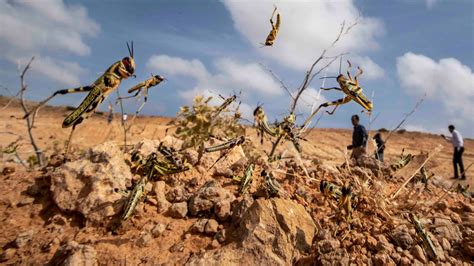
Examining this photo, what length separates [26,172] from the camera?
4805mm

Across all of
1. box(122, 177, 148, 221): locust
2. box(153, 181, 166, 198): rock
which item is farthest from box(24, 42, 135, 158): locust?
box(153, 181, 166, 198): rock

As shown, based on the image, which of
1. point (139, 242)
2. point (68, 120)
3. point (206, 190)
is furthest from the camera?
point (206, 190)

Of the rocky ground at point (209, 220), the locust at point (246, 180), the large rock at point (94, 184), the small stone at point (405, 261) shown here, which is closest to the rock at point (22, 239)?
the rocky ground at point (209, 220)

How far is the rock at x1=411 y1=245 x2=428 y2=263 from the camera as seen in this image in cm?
295

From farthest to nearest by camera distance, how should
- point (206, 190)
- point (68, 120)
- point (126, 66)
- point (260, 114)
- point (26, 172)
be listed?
point (26, 172)
point (260, 114)
point (206, 190)
point (126, 66)
point (68, 120)

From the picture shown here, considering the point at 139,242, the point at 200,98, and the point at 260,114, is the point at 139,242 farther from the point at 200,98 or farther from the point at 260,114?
the point at 200,98

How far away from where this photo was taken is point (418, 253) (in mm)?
2973

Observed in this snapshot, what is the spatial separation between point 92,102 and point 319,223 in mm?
2159

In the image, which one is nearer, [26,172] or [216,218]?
[216,218]

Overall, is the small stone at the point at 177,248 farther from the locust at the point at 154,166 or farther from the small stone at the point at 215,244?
the locust at the point at 154,166

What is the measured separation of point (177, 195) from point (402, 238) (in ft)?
6.98

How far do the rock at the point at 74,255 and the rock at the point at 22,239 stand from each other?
450mm

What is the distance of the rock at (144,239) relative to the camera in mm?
3305

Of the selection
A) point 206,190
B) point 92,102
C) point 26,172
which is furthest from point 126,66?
point 26,172
